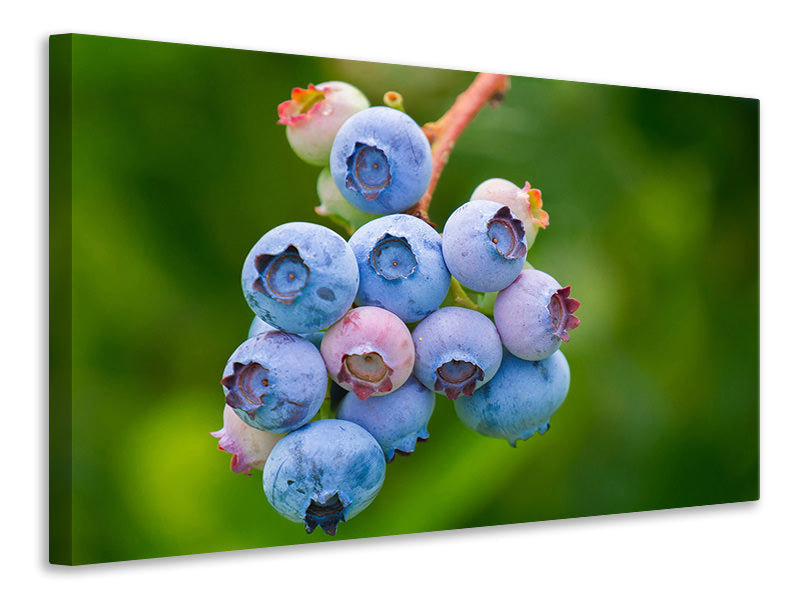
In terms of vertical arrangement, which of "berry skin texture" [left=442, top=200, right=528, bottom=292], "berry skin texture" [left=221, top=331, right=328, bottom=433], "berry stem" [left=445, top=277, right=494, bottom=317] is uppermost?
"berry skin texture" [left=442, top=200, right=528, bottom=292]

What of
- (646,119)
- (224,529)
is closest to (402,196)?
(224,529)

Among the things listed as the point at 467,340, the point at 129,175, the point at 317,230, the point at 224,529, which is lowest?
the point at 224,529

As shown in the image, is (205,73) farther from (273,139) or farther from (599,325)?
(599,325)

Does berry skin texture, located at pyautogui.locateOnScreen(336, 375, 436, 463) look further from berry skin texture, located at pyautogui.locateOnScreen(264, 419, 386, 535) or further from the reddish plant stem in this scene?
the reddish plant stem

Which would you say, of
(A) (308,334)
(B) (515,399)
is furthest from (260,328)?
(B) (515,399)

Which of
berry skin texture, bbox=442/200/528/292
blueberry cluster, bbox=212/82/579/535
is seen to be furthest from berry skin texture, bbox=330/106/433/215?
berry skin texture, bbox=442/200/528/292

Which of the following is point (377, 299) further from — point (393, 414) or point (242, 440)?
point (242, 440)

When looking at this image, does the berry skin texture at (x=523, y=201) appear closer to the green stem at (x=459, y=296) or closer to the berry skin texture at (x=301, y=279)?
the green stem at (x=459, y=296)
